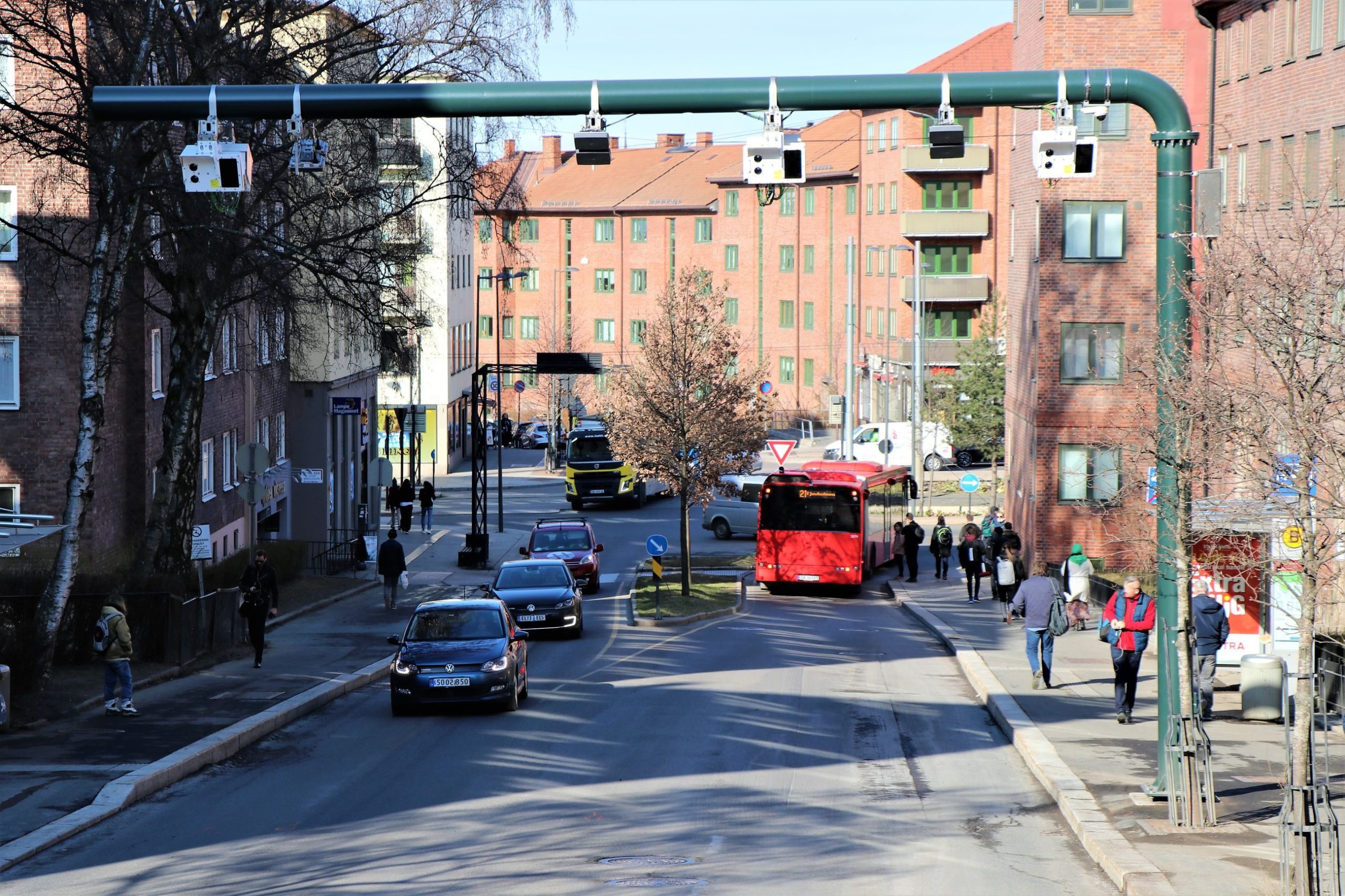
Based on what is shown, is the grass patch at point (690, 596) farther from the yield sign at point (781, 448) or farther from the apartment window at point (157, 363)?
the apartment window at point (157, 363)

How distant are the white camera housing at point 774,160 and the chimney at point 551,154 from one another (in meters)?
96.5

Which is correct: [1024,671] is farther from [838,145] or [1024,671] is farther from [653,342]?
[838,145]

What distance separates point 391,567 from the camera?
31375 mm

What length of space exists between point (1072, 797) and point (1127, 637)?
4935mm

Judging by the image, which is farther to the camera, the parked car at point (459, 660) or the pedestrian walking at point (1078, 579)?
the pedestrian walking at point (1078, 579)

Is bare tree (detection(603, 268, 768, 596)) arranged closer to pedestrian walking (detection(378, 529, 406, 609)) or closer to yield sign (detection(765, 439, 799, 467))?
yield sign (detection(765, 439, 799, 467))

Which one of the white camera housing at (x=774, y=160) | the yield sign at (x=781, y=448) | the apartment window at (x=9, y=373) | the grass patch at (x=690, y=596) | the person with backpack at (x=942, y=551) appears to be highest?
the white camera housing at (x=774, y=160)

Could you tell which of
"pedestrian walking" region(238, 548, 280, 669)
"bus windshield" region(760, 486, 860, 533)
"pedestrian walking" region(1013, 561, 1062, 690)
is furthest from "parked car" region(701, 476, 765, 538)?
"pedestrian walking" region(1013, 561, 1062, 690)

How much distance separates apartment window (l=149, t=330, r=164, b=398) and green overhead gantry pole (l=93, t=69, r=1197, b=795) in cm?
2072

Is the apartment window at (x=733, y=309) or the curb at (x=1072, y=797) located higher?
the apartment window at (x=733, y=309)

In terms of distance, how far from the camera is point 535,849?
38.4ft

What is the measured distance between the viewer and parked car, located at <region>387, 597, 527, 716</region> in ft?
61.2

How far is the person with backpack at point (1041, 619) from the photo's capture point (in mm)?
20359

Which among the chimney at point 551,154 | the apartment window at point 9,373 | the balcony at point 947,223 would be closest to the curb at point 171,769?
the apartment window at point 9,373
